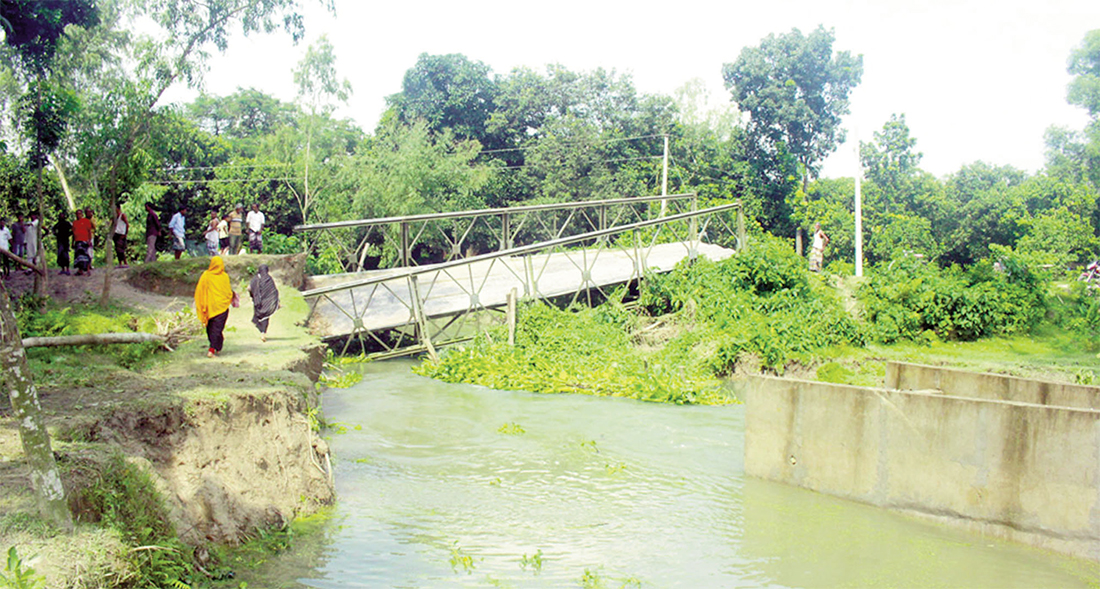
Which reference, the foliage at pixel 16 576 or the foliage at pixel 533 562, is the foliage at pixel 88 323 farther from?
the foliage at pixel 16 576

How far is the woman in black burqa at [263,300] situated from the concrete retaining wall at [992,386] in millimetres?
8593

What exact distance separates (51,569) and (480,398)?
948 cm

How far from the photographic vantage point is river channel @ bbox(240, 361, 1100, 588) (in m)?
6.51

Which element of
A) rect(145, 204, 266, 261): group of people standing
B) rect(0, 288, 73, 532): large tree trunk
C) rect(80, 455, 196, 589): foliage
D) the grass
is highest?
rect(145, 204, 266, 261): group of people standing

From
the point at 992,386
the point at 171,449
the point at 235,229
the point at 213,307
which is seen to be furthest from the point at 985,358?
the point at 235,229

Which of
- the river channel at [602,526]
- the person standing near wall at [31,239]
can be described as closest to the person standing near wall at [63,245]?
the person standing near wall at [31,239]

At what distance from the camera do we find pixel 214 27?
14.8m

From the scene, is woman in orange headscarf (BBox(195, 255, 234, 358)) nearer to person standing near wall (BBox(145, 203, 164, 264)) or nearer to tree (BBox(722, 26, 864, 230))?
person standing near wall (BBox(145, 203, 164, 264))

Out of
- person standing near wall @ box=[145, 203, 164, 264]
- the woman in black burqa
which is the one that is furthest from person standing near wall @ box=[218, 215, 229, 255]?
the woman in black burqa

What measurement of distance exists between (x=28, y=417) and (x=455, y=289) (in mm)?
13981

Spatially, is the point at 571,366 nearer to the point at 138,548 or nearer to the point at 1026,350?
the point at 1026,350

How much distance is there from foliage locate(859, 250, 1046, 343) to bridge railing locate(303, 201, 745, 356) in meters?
4.45

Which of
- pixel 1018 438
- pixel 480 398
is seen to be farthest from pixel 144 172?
pixel 1018 438

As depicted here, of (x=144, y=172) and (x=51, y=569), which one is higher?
(x=144, y=172)
